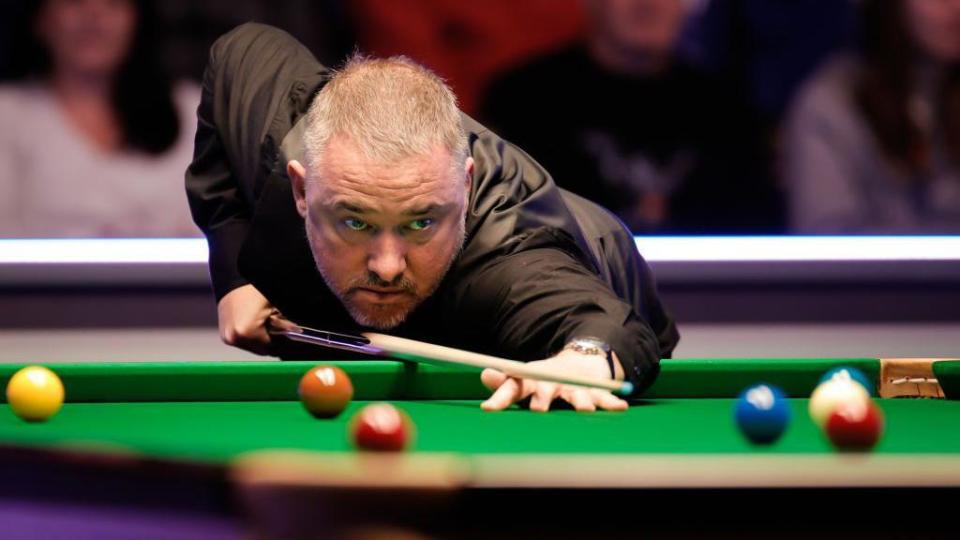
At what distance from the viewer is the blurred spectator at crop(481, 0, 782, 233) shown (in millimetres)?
4617

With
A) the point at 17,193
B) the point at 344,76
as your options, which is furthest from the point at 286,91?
the point at 17,193

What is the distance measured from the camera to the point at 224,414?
2.17 meters

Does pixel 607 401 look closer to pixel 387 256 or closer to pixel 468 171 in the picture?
pixel 387 256

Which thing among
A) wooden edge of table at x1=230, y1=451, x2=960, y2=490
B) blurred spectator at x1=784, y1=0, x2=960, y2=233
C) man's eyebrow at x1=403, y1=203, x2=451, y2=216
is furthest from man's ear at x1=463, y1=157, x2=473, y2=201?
blurred spectator at x1=784, y1=0, x2=960, y2=233

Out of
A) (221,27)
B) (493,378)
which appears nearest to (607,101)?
(221,27)

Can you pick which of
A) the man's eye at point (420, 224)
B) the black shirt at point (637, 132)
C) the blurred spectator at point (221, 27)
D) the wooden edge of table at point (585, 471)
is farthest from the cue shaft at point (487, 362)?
the blurred spectator at point (221, 27)

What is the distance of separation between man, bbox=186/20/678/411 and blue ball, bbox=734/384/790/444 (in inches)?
16.9

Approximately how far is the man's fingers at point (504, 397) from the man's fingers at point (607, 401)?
0.13m

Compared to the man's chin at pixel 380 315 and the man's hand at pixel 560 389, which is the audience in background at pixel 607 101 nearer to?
the man's chin at pixel 380 315

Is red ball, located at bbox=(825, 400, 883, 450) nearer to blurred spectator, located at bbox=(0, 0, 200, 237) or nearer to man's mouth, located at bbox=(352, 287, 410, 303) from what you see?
man's mouth, located at bbox=(352, 287, 410, 303)

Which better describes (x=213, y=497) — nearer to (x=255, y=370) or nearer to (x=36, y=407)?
(x=36, y=407)

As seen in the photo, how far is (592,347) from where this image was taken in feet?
7.65

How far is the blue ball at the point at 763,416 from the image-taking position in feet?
5.84

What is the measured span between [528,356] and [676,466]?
3.93 feet
